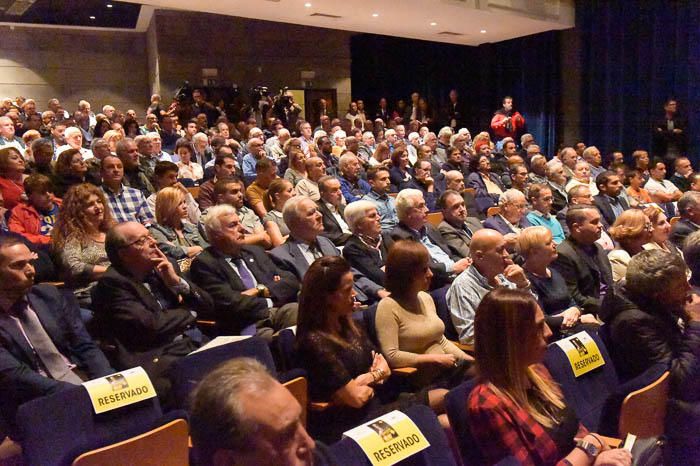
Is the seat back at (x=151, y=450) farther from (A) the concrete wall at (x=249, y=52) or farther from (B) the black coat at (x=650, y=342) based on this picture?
(A) the concrete wall at (x=249, y=52)

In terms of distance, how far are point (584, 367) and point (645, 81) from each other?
9063 mm

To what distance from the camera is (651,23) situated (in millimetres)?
9508

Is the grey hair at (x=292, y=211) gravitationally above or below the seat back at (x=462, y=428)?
above

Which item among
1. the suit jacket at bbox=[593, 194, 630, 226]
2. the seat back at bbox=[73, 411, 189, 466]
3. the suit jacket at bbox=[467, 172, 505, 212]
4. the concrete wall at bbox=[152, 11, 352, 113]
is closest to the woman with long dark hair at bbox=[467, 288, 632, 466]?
the seat back at bbox=[73, 411, 189, 466]

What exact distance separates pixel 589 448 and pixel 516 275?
Answer: 1.28m

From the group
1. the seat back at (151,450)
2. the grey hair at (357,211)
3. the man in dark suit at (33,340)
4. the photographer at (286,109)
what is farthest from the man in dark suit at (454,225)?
the photographer at (286,109)

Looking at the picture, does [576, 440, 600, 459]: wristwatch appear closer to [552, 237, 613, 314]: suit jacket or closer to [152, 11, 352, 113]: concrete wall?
[552, 237, 613, 314]: suit jacket

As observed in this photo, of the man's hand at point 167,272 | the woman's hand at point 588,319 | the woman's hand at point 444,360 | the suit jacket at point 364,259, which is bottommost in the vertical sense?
the woman's hand at point 588,319

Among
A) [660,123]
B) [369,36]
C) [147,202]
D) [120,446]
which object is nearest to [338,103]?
[369,36]

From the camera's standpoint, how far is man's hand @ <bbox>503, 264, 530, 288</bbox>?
2809 mm

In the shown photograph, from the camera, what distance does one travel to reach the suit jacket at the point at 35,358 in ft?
6.34

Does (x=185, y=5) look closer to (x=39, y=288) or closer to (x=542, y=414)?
(x=39, y=288)

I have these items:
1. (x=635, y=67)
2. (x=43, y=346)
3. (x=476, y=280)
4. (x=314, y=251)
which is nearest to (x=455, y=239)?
(x=314, y=251)

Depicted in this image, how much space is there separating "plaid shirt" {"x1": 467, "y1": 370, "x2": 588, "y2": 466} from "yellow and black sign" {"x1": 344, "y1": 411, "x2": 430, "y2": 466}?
0.17 metres
